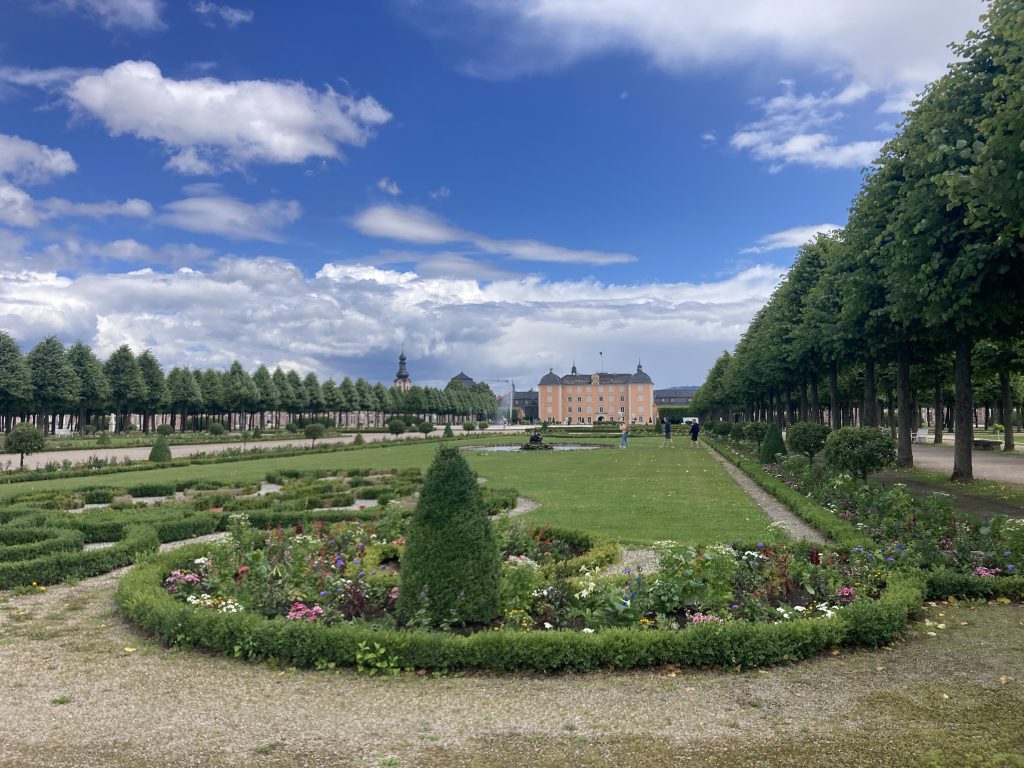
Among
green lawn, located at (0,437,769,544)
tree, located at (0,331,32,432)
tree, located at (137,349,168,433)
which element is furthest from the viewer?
tree, located at (137,349,168,433)

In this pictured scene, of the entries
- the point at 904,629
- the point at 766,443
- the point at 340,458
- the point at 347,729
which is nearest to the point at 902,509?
the point at 904,629

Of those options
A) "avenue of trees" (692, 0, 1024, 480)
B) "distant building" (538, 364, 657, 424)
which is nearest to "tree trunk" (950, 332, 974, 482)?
"avenue of trees" (692, 0, 1024, 480)

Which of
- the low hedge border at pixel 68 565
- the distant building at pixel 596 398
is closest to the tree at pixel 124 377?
the low hedge border at pixel 68 565

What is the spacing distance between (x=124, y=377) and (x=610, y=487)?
60.0m

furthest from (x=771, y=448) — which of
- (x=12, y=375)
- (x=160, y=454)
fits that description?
(x=12, y=375)

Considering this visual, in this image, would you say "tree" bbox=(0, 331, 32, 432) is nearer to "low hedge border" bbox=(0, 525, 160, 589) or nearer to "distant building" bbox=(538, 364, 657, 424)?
"low hedge border" bbox=(0, 525, 160, 589)

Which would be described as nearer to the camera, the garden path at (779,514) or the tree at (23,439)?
the garden path at (779,514)

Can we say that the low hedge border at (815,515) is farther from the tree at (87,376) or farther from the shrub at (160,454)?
the tree at (87,376)

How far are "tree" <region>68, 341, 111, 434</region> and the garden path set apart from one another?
57674mm

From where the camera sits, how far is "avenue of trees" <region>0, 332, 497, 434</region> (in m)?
56.6

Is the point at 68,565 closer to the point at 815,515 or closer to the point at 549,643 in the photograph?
the point at 549,643

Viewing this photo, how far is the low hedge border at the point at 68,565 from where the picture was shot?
30.1 ft

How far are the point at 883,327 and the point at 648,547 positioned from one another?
13.7 m

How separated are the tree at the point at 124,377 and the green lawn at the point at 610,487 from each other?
1542 inches
